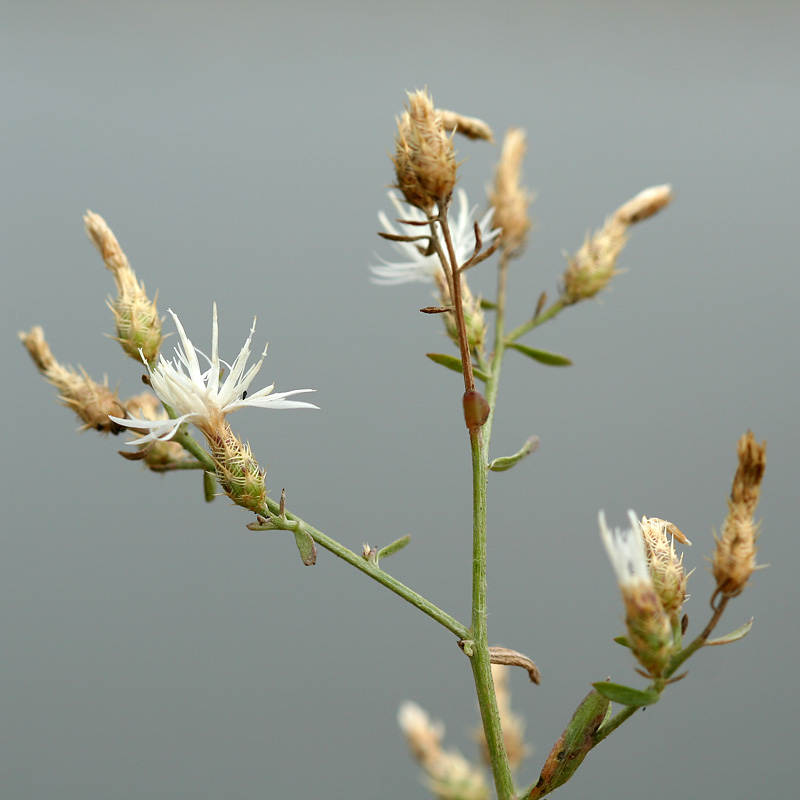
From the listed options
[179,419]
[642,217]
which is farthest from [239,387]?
[642,217]

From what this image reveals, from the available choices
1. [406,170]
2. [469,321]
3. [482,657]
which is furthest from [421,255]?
[482,657]

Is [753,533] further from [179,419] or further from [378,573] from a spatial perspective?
[179,419]

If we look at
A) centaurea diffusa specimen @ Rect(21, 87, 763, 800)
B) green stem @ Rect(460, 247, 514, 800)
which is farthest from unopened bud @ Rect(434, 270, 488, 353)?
green stem @ Rect(460, 247, 514, 800)

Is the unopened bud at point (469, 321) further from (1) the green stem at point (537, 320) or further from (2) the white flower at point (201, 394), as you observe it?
(2) the white flower at point (201, 394)

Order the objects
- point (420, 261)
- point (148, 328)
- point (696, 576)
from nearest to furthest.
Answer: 1. point (148, 328)
2. point (420, 261)
3. point (696, 576)

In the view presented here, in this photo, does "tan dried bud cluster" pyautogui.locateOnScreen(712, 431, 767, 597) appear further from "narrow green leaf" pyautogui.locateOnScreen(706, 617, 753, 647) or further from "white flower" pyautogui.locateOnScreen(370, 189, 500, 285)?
"white flower" pyautogui.locateOnScreen(370, 189, 500, 285)
